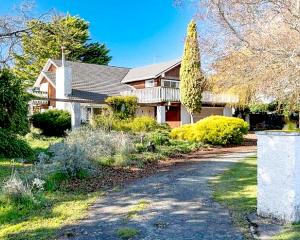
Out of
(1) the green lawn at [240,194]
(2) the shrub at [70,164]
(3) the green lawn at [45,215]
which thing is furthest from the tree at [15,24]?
(1) the green lawn at [240,194]

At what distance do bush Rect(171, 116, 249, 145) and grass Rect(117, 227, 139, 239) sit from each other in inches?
570

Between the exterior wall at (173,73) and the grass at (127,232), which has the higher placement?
the exterior wall at (173,73)

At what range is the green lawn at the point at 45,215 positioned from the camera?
→ 18.1 ft

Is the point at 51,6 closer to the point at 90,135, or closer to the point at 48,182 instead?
the point at 90,135

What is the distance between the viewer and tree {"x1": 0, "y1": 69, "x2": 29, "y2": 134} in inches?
535

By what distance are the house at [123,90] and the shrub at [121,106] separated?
183 inches

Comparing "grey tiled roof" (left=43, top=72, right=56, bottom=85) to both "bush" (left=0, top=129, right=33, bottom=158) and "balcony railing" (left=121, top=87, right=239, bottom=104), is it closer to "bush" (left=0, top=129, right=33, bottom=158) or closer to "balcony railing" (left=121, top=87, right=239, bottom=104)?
"balcony railing" (left=121, top=87, right=239, bottom=104)

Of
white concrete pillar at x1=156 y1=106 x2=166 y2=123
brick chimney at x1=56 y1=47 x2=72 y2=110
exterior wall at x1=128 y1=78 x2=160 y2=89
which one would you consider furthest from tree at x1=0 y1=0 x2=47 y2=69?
exterior wall at x1=128 y1=78 x2=160 y2=89

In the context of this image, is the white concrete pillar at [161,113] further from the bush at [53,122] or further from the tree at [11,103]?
the tree at [11,103]

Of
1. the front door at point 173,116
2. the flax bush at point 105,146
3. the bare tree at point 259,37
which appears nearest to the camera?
the bare tree at point 259,37

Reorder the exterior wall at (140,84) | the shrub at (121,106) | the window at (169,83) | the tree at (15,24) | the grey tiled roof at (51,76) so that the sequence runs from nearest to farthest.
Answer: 1. the tree at (15,24)
2. the shrub at (121,106)
3. the grey tiled roof at (51,76)
4. the exterior wall at (140,84)
5. the window at (169,83)

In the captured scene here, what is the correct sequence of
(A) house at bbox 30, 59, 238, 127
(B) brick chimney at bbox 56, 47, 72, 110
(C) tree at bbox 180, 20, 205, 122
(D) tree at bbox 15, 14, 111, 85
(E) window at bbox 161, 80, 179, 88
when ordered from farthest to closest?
(E) window at bbox 161, 80, 179, 88
(A) house at bbox 30, 59, 238, 127
(B) brick chimney at bbox 56, 47, 72, 110
(C) tree at bbox 180, 20, 205, 122
(D) tree at bbox 15, 14, 111, 85

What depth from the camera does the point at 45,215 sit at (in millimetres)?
6379

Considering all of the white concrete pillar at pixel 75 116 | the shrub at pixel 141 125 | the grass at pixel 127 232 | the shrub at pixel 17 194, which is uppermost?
the white concrete pillar at pixel 75 116
